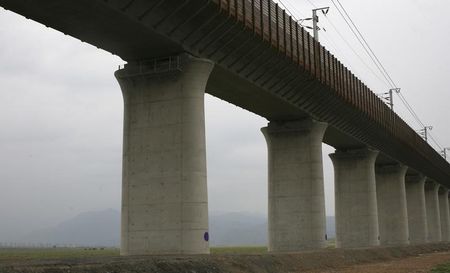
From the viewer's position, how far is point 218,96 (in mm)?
37875

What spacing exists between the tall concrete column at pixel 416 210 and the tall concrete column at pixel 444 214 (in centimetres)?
3005

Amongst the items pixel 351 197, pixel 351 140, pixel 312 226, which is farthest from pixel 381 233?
pixel 312 226

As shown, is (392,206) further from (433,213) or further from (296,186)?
(433,213)

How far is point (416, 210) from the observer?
88.1 meters

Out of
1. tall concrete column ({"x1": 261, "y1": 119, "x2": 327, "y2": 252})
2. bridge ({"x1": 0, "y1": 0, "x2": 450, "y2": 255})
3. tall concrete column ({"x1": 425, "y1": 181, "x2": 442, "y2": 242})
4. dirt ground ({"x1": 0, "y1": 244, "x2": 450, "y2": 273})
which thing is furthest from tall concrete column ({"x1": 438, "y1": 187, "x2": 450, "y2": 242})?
tall concrete column ({"x1": 261, "y1": 119, "x2": 327, "y2": 252})

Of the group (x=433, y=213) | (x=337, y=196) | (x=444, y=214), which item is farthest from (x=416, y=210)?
(x=444, y=214)

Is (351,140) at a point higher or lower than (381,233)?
higher

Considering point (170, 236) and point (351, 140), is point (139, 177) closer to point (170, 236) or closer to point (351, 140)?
point (170, 236)

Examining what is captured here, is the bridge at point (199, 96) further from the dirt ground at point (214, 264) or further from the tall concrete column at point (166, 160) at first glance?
the dirt ground at point (214, 264)

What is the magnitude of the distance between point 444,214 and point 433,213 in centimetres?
1920

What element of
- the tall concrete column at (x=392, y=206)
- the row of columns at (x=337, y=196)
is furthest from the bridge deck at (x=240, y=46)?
the tall concrete column at (x=392, y=206)

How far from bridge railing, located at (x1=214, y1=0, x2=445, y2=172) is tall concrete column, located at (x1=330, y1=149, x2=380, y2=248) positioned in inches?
206

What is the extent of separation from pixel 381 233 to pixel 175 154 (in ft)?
179

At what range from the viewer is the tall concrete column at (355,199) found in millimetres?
59250
